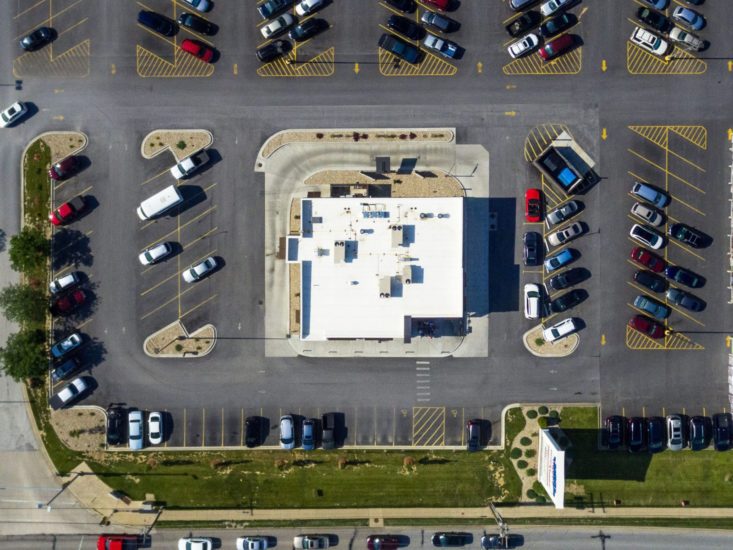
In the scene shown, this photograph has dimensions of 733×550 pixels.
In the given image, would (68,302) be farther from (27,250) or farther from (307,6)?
(307,6)

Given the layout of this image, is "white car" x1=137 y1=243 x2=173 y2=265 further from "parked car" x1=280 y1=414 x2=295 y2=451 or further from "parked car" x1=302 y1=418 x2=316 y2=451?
"parked car" x1=302 y1=418 x2=316 y2=451

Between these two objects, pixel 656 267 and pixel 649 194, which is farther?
pixel 656 267

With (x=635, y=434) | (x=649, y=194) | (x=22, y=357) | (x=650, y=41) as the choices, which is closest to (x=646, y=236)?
(x=649, y=194)

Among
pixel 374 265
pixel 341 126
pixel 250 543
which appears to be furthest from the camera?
pixel 341 126

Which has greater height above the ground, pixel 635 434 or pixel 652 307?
pixel 652 307

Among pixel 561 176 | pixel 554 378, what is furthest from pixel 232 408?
pixel 561 176

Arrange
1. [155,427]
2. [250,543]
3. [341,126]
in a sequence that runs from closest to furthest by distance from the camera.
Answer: [250,543]
[155,427]
[341,126]

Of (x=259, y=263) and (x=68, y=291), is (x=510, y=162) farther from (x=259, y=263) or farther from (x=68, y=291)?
(x=68, y=291)

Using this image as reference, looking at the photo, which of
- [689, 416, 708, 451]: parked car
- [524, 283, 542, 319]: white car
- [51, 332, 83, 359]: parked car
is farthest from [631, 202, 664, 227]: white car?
[51, 332, 83, 359]: parked car
